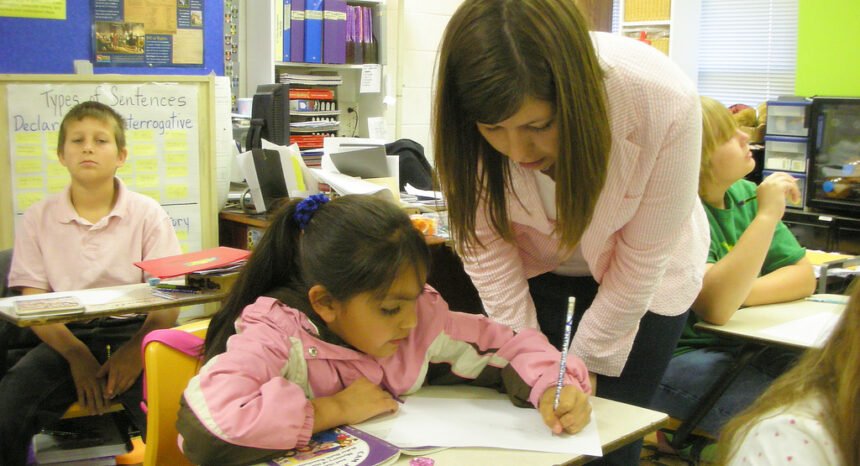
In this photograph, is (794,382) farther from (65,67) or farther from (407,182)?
(65,67)

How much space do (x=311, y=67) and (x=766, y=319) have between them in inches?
133

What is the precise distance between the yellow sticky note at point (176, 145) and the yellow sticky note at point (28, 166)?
1.45 ft

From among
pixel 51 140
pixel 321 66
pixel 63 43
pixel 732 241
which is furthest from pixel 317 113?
pixel 732 241

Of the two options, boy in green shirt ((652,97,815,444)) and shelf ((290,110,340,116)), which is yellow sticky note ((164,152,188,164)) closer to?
shelf ((290,110,340,116))

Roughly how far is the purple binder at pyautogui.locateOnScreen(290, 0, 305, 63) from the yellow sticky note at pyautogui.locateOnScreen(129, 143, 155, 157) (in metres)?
1.74

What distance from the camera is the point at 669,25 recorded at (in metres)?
5.53

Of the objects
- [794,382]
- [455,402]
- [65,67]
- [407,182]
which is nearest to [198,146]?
[65,67]

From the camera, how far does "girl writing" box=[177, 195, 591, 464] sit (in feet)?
3.81

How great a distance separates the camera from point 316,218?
1.37 metres

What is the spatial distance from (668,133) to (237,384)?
726 mm

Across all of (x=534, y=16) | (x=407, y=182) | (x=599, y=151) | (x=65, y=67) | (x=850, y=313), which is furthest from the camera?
(x=407, y=182)

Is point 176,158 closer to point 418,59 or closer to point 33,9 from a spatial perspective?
point 33,9

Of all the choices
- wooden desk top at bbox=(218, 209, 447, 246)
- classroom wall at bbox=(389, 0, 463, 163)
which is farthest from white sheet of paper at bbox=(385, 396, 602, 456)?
classroom wall at bbox=(389, 0, 463, 163)

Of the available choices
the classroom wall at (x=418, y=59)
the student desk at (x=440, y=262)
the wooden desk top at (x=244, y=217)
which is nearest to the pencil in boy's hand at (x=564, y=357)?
the student desk at (x=440, y=262)
